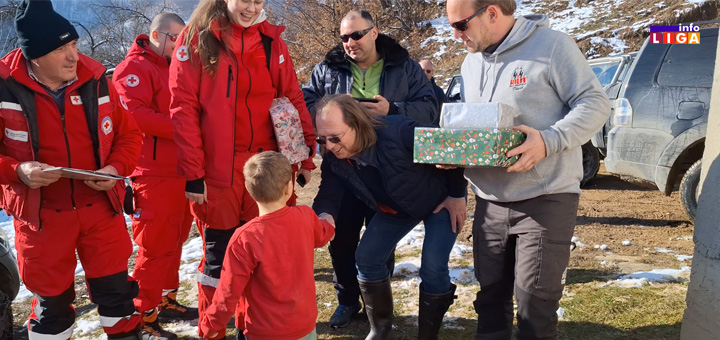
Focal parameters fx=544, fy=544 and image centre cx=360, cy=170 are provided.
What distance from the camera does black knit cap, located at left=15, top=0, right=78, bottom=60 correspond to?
2621mm

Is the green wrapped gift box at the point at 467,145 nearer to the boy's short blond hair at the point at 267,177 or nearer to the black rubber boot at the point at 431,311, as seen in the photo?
the boy's short blond hair at the point at 267,177

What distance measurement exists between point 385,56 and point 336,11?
14.0 m

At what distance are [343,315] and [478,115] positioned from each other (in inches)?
76.9

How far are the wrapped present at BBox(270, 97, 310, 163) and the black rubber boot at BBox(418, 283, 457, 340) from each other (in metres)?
1.07

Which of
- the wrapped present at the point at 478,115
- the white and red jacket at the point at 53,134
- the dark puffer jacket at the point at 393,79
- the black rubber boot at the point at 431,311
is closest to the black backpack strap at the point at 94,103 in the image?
the white and red jacket at the point at 53,134

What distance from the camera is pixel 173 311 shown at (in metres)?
3.99

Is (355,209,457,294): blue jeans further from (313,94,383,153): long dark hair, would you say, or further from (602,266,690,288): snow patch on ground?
(602,266,690,288): snow patch on ground

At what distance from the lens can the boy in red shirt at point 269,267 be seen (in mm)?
2367

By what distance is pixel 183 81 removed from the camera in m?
2.92

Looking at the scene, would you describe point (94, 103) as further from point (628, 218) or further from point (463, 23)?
point (628, 218)

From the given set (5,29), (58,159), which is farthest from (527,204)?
(5,29)

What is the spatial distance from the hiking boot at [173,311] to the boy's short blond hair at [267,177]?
6.39ft

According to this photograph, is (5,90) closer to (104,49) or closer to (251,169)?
(251,169)

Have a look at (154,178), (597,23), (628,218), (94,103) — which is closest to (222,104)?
(94,103)
